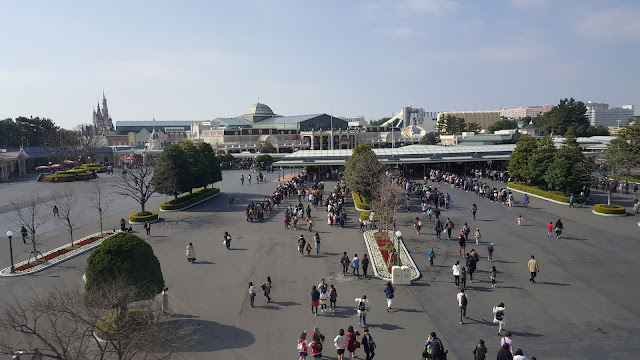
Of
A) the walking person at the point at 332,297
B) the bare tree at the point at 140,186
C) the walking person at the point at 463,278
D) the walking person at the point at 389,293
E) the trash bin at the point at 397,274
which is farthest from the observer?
the bare tree at the point at 140,186

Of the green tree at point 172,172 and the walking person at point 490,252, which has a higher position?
the green tree at point 172,172

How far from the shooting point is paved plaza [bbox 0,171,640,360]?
34.2ft

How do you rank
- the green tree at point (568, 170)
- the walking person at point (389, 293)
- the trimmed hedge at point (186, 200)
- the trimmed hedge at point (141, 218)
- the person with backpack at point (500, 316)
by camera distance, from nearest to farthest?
the person with backpack at point (500, 316)
the walking person at point (389, 293)
the trimmed hedge at point (141, 218)
the green tree at point (568, 170)
the trimmed hedge at point (186, 200)

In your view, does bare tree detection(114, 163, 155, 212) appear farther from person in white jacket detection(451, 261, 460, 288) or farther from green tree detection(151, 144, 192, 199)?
person in white jacket detection(451, 261, 460, 288)

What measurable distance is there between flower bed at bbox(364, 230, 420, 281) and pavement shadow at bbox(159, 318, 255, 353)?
5.73m

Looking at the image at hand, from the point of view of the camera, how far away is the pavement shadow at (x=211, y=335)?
10289 mm

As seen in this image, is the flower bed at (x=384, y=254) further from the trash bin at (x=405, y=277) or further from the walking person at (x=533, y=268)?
the walking person at (x=533, y=268)

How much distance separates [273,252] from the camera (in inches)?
713

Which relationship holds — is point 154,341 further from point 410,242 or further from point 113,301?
point 410,242

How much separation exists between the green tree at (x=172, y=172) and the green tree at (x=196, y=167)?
399 millimetres

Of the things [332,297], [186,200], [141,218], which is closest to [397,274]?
[332,297]

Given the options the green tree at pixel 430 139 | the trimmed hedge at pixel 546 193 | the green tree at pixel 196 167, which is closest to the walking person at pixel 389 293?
the green tree at pixel 196 167

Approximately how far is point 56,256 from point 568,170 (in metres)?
27.2

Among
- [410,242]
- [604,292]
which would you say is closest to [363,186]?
[410,242]
